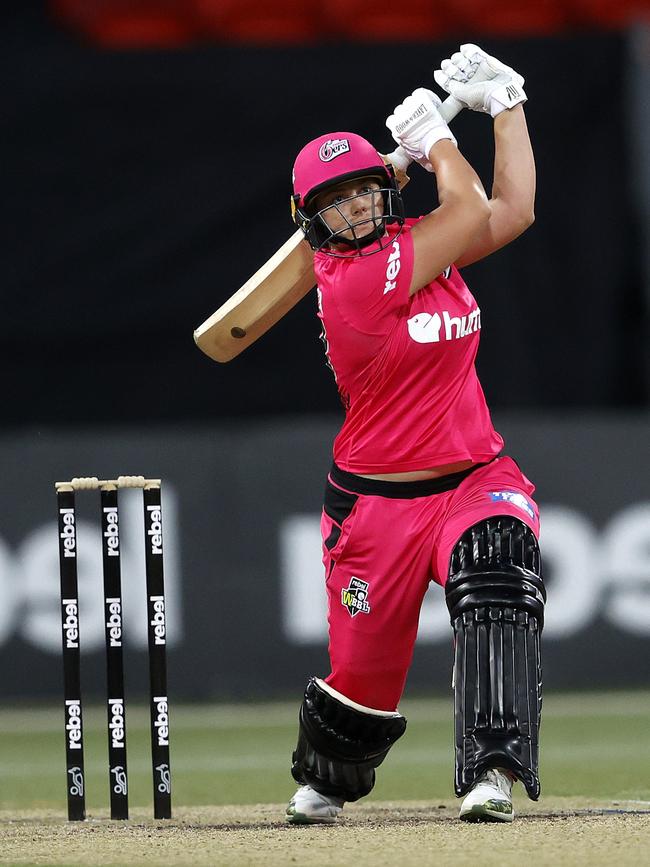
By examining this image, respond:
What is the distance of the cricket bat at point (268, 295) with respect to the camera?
502 centimetres

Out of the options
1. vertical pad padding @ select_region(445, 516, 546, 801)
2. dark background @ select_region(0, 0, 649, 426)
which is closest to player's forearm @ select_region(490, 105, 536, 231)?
vertical pad padding @ select_region(445, 516, 546, 801)

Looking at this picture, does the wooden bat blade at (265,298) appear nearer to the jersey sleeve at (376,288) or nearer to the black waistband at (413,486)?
the jersey sleeve at (376,288)

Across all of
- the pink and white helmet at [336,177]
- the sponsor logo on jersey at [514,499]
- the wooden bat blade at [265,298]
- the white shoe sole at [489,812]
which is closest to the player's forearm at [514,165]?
the pink and white helmet at [336,177]

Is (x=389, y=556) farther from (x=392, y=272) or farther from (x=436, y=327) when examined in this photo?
(x=392, y=272)

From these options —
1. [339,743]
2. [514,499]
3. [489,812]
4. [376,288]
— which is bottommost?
[489,812]

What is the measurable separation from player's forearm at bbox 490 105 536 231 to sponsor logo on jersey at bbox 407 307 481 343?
1.50ft

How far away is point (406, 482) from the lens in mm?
4688

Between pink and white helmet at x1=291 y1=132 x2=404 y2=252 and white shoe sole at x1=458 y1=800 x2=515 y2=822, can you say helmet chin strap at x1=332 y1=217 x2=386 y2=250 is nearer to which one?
pink and white helmet at x1=291 y1=132 x2=404 y2=252

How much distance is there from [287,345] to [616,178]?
7.27 ft

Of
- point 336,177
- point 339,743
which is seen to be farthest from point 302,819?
point 336,177

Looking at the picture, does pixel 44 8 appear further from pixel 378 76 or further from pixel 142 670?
pixel 142 670

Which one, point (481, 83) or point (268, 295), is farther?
point (268, 295)

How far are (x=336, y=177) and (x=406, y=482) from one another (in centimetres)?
86

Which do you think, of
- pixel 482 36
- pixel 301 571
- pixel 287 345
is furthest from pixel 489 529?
pixel 482 36
